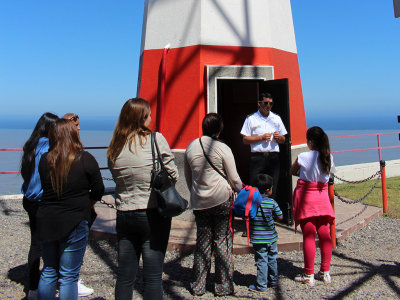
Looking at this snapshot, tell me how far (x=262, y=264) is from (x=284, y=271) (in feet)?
2.54

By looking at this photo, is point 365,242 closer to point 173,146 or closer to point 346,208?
point 346,208

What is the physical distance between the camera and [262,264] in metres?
3.68

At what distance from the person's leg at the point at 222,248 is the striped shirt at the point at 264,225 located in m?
0.26

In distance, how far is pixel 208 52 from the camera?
19.7 ft

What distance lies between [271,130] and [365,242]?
7.18ft

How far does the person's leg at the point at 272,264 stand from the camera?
369 cm

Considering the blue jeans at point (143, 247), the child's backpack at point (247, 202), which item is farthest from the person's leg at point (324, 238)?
the blue jeans at point (143, 247)

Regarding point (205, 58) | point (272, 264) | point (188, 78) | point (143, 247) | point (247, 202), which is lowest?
point (272, 264)

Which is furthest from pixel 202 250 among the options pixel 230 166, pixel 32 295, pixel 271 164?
pixel 271 164

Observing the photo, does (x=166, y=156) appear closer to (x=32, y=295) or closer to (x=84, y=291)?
(x=84, y=291)

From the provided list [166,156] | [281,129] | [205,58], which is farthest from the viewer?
[205,58]

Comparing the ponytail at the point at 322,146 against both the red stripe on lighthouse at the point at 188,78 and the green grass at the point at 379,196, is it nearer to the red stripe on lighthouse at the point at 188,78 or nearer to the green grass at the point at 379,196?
the red stripe on lighthouse at the point at 188,78

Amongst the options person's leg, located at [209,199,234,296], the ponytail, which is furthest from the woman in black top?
the ponytail

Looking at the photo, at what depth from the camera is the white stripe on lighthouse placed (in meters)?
6.01
